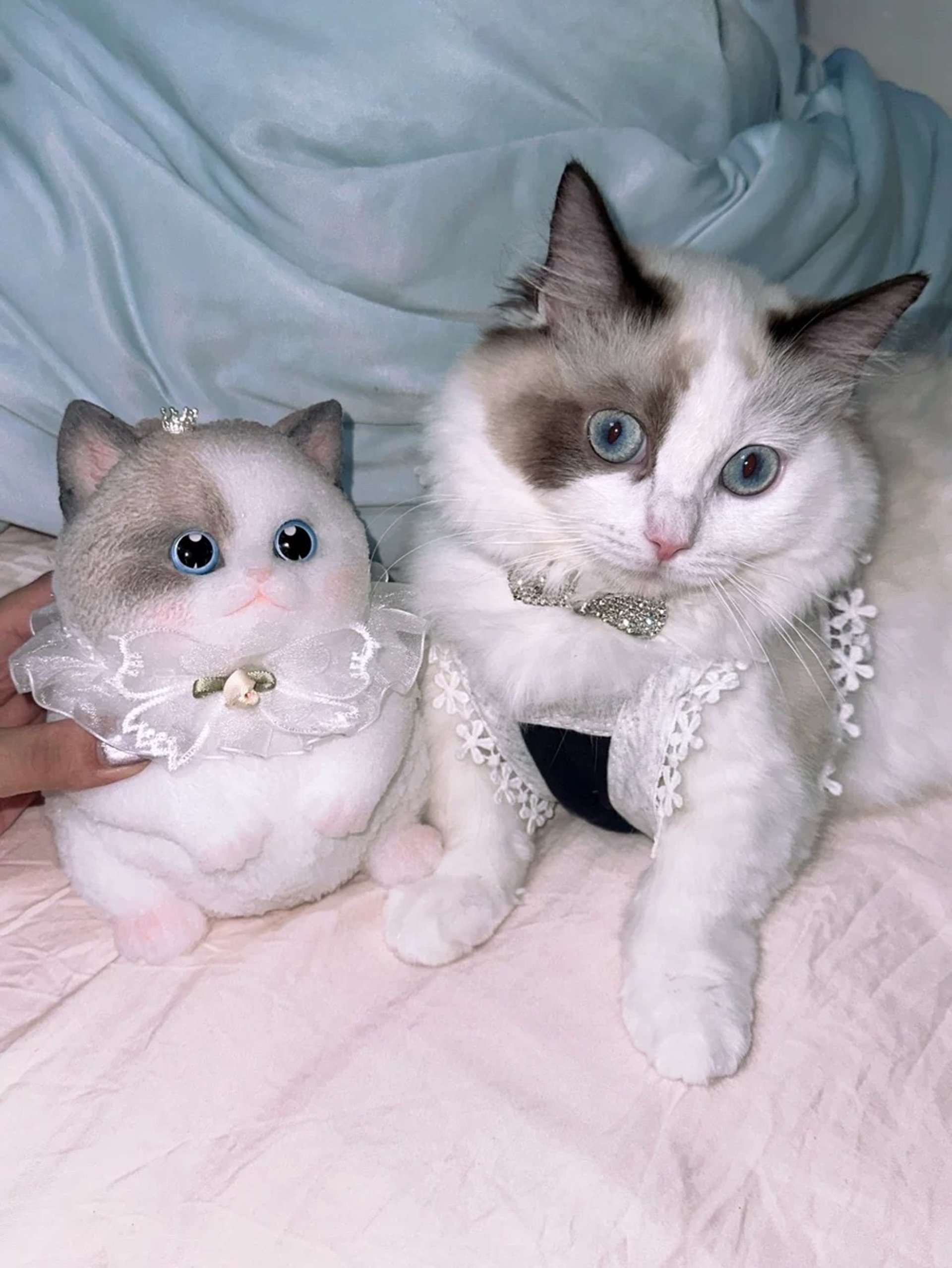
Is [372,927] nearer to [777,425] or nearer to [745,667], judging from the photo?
[745,667]

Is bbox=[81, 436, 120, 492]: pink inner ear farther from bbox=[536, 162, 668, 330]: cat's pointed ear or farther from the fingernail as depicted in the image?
bbox=[536, 162, 668, 330]: cat's pointed ear

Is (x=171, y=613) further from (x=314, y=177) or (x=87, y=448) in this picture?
(x=314, y=177)

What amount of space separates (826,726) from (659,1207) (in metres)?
0.59


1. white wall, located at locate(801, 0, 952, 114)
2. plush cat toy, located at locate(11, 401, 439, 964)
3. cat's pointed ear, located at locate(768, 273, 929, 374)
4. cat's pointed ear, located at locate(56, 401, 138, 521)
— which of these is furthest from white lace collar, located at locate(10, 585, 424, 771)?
white wall, located at locate(801, 0, 952, 114)

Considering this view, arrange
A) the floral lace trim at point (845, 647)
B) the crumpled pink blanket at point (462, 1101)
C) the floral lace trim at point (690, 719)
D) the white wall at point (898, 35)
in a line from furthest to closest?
the white wall at point (898, 35) → the floral lace trim at point (845, 647) → the floral lace trim at point (690, 719) → the crumpled pink blanket at point (462, 1101)

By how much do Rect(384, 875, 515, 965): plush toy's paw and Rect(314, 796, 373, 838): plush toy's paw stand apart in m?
0.17

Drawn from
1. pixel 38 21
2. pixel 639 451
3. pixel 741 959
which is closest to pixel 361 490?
pixel 639 451

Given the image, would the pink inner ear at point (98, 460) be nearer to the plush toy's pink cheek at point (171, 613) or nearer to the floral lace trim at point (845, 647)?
the plush toy's pink cheek at point (171, 613)


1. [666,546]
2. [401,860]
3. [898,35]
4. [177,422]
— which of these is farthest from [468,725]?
[898,35]

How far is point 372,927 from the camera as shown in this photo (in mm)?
1349

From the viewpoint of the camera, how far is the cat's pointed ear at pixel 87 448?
1.16m

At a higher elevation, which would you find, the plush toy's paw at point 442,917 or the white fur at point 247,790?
the white fur at point 247,790

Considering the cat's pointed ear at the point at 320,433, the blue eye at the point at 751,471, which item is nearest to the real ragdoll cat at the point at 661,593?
the blue eye at the point at 751,471

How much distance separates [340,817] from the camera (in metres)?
1.20
